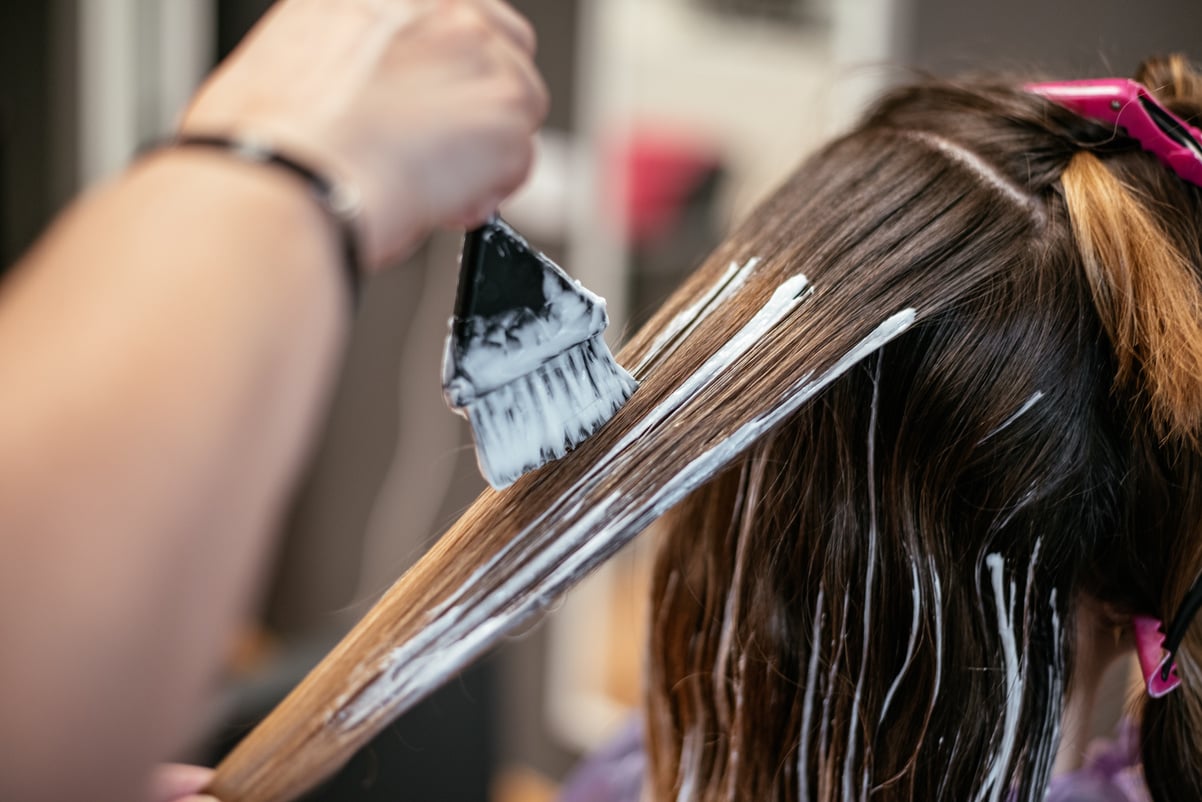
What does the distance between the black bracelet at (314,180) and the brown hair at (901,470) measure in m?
0.19

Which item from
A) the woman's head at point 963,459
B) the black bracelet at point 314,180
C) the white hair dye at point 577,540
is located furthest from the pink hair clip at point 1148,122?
the black bracelet at point 314,180

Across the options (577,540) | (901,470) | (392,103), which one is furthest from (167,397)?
(901,470)

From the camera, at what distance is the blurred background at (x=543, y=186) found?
1.09 m

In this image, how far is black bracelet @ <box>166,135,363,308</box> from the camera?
0.29 metres

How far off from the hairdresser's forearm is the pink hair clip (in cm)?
45

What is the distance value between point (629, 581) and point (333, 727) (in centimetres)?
108

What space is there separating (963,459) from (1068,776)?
0.29 meters

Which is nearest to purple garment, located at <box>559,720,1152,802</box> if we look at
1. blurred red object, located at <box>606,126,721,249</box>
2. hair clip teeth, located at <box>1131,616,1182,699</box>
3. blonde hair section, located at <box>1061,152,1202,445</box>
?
hair clip teeth, located at <box>1131,616,1182,699</box>

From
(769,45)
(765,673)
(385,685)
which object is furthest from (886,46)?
(385,685)

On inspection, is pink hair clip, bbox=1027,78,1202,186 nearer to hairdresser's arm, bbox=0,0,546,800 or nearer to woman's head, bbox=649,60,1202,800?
woman's head, bbox=649,60,1202,800

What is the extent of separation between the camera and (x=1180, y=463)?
52 cm

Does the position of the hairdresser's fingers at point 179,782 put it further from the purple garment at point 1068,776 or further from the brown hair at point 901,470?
the purple garment at point 1068,776

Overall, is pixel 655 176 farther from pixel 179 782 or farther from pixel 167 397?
pixel 167 397

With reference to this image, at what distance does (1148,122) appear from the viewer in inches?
20.8
